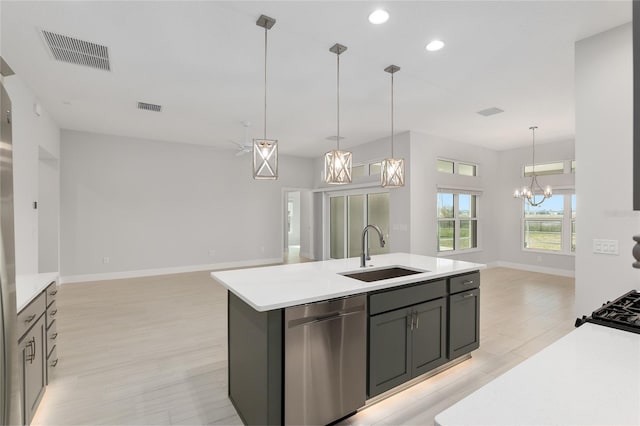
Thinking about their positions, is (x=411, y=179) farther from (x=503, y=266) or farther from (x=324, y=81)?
(x=503, y=266)

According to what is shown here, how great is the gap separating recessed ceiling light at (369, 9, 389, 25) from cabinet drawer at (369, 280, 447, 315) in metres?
2.15

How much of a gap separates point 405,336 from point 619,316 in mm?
1261

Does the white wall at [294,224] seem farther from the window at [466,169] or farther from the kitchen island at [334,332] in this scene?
the kitchen island at [334,332]

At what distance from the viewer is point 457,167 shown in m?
7.01

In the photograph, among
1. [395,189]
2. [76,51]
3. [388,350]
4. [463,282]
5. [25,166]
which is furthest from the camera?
[395,189]

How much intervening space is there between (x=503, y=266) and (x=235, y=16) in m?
8.11

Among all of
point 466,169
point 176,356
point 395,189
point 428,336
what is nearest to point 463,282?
point 428,336

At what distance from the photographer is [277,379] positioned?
1.70 metres

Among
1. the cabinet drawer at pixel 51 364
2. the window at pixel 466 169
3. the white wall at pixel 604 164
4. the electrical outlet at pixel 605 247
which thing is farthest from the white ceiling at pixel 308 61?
the cabinet drawer at pixel 51 364

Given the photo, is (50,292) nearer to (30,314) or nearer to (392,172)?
(30,314)

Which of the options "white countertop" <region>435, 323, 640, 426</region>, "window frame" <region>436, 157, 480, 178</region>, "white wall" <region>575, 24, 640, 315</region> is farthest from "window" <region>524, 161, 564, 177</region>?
"white countertop" <region>435, 323, 640, 426</region>

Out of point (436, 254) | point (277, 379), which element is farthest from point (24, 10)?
point (436, 254)

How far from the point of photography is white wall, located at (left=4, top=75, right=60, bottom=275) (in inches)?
135

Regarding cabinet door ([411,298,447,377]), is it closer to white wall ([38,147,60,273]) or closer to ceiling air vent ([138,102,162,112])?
ceiling air vent ([138,102,162,112])
